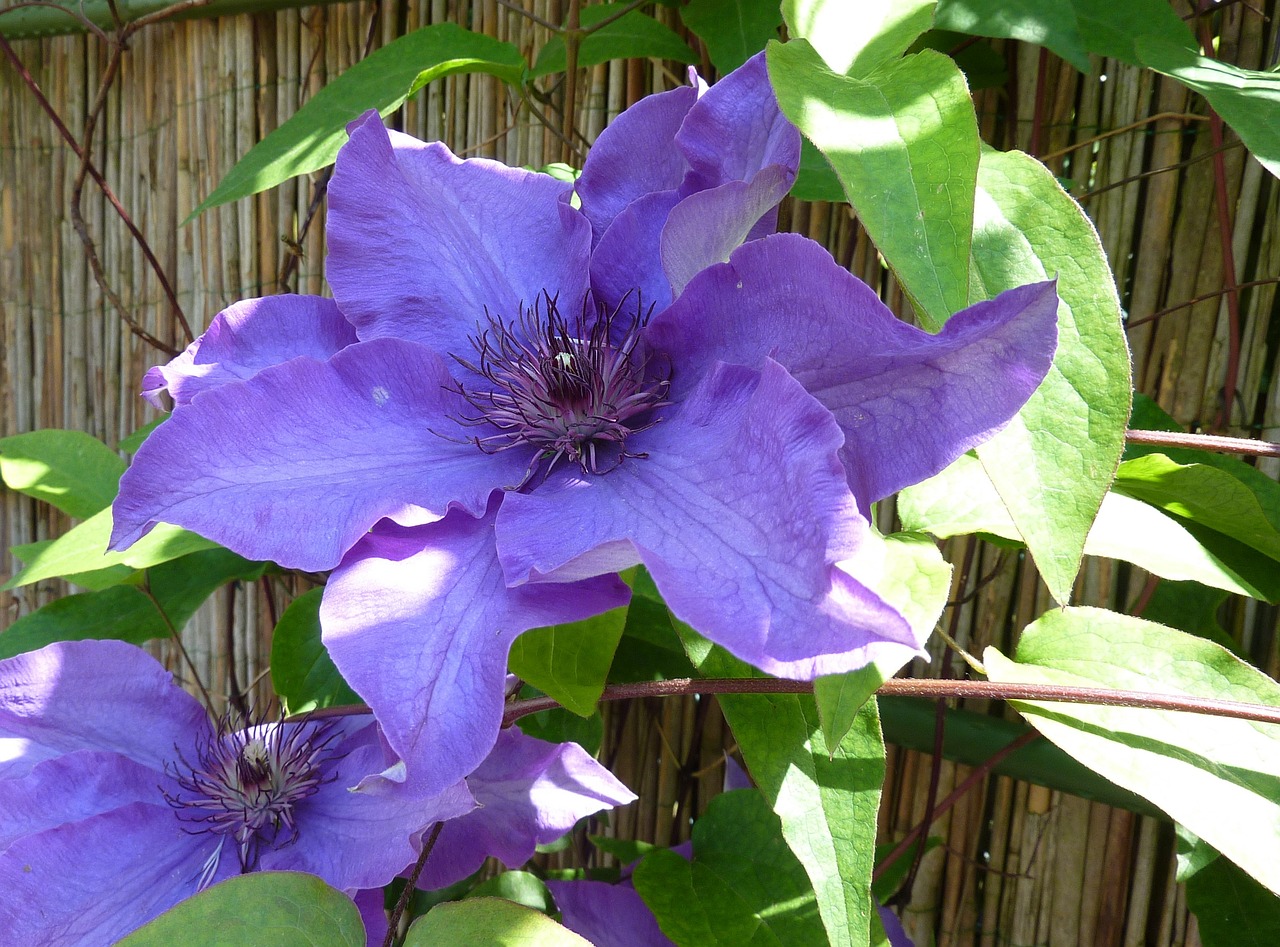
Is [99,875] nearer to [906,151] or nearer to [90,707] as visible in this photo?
[90,707]

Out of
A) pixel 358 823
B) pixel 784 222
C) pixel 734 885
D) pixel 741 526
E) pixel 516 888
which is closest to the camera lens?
pixel 741 526

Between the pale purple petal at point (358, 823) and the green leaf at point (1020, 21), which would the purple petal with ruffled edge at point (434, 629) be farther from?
the green leaf at point (1020, 21)

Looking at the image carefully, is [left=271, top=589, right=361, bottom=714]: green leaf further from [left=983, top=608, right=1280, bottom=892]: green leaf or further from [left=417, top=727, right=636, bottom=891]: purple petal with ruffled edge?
[left=983, top=608, right=1280, bottom=892]: green leaf

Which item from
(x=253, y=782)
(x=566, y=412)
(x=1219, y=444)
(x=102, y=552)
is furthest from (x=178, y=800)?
(x=1219, y=444)

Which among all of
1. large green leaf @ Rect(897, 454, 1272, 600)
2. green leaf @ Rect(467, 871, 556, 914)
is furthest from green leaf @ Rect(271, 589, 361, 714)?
large green leaf @ Rect(897, 454, 1272, 600)

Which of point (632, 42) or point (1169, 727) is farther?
point (632, 42)

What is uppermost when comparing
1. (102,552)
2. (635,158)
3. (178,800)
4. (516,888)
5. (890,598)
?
(635,158)
